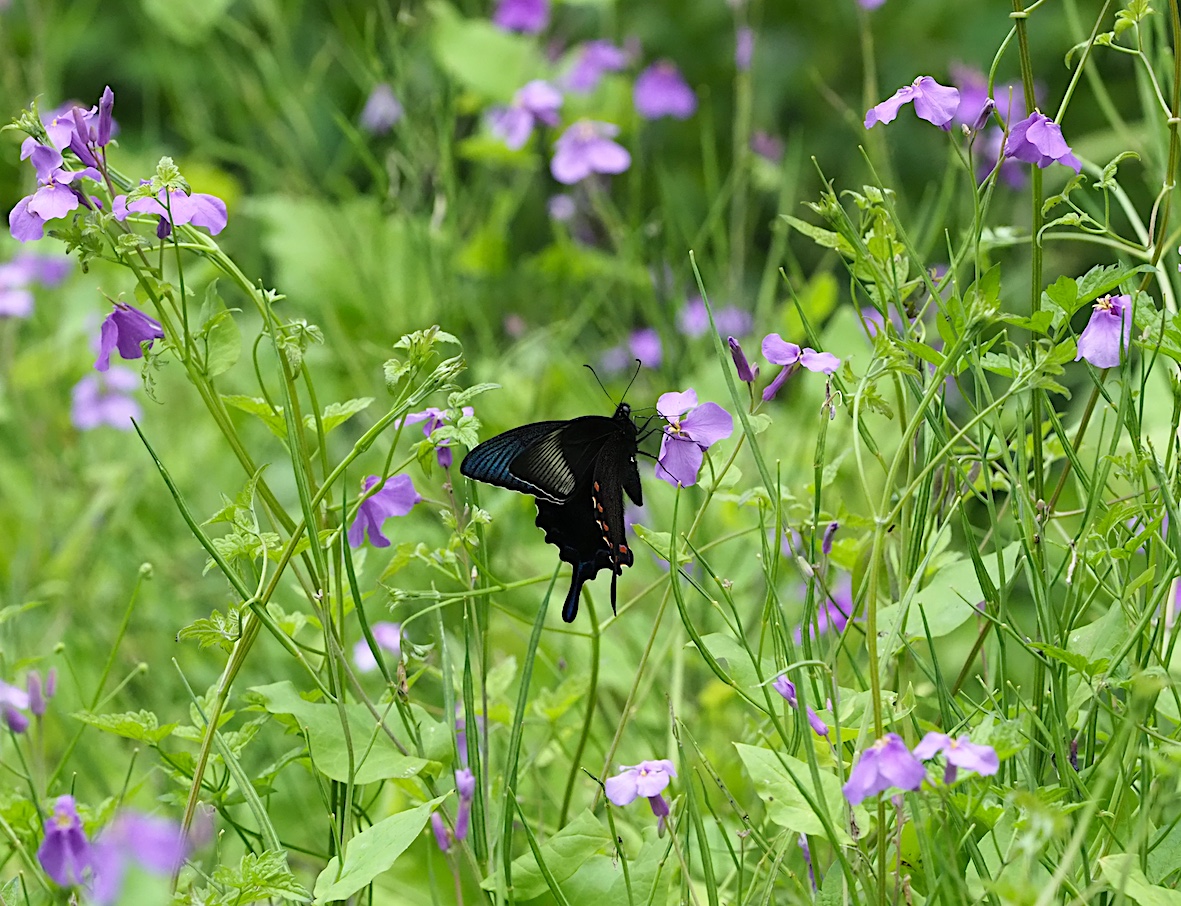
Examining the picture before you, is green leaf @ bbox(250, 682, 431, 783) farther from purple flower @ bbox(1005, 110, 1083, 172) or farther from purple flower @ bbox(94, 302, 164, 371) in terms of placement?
purple flower @ bbox(1005, 110, 1083, 172)

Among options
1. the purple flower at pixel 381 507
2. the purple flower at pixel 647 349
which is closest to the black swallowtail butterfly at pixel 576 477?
the purple flower at pixel 381 507

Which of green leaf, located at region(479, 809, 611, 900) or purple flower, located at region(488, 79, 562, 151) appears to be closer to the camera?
green leaf, located at region(479, 809, 611, 900)

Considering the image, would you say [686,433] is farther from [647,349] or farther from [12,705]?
[647,349]

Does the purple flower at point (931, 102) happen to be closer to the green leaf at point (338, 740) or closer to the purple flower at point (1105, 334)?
the purple flower at point (1105, 334)

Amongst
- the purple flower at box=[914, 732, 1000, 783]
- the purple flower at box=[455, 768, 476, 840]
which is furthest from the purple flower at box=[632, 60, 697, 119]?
the purple flower at box=[914, 732, 1000, 783]

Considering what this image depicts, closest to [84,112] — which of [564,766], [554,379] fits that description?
[564,766]
